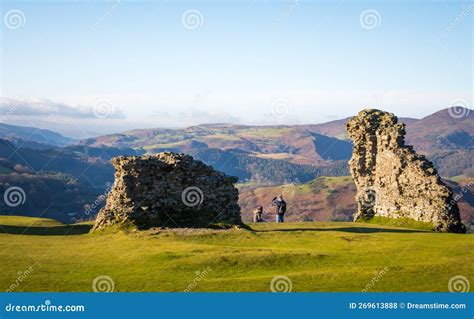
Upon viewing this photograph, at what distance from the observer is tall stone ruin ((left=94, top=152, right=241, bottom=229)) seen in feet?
140

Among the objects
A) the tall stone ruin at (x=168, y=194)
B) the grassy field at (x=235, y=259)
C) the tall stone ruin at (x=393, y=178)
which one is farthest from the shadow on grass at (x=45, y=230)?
the tall stone ruin at (x=393, y=178)

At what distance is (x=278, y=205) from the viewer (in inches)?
1983

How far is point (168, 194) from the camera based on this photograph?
4422 centimetres

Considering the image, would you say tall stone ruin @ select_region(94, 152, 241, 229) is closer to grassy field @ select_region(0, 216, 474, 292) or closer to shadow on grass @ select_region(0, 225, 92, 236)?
shadow on grass @ select_region(0, 225, 92, 236)

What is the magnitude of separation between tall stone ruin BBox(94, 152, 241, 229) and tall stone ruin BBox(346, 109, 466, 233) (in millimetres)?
14895

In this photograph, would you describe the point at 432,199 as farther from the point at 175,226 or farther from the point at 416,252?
the point at 175,226

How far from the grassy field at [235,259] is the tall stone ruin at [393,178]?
631cm

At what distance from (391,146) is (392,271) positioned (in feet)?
89.1

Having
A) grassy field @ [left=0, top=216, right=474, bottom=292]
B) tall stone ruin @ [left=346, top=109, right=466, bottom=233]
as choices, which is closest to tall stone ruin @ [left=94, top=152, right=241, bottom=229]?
grassy field @ [left=0, top=216, right=474, bottom=292]

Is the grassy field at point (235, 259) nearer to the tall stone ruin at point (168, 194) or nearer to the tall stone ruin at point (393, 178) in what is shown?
the tall stone ruin at point (168, 194)

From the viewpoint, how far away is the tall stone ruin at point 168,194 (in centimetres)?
4278

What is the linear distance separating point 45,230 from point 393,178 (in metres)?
29.1

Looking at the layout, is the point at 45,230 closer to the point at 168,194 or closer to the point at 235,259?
the point at 168,194

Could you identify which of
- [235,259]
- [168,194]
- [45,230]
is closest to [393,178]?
[168,194]
